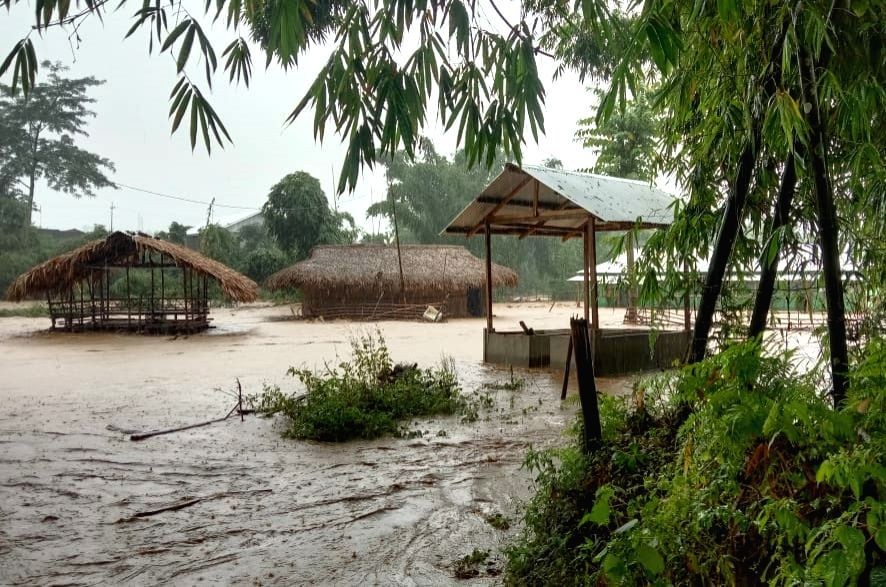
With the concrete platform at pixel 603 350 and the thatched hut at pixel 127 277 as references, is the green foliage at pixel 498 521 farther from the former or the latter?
the thatched hut at pixel 127 277

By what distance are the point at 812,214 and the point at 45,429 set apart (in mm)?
7799

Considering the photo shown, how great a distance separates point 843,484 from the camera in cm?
148

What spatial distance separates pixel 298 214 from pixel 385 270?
311 inches

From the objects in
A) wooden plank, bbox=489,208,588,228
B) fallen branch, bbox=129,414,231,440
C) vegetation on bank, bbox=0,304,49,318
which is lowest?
fallen branch, bbox=129,414,231,440

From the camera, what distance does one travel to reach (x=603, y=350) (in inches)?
415

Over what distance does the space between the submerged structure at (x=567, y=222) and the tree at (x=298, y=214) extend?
21.0m

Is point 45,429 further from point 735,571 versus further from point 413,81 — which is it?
point 735,571

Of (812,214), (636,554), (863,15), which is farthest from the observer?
(812,214)

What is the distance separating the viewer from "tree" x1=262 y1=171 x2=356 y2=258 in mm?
32031

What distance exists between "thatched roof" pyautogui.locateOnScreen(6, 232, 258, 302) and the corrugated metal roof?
36.9 ft

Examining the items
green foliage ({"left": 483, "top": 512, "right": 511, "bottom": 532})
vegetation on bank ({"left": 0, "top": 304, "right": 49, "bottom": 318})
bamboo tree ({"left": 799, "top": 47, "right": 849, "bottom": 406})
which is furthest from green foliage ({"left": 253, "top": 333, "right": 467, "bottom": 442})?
vegetation on bank ({"left": 0, "top": 304, "right": 49, "bottom": 318})

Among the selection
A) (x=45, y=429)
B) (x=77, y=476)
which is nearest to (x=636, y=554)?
(x=77, y=476)

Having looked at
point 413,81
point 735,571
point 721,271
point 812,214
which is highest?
point 413,81

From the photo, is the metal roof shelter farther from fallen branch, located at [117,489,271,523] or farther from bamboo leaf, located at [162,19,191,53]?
bamboo leaf, located at [162,19,191,53]
